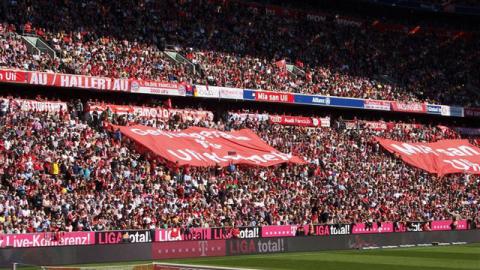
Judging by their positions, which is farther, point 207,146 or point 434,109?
point 434,109

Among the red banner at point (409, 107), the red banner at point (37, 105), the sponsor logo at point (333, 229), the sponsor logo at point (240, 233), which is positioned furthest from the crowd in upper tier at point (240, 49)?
the sponsor logo at point (333, 229)

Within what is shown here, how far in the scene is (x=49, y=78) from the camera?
4281cm

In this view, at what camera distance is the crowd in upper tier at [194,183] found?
36.0 m

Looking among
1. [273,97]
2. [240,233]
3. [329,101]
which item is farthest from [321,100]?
[240,233]

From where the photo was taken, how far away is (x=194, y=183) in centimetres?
4253

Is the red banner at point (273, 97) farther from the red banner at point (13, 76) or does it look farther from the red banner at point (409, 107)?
the red banner at point (13, 76)

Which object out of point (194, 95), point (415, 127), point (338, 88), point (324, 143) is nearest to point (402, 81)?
point (415, 127)

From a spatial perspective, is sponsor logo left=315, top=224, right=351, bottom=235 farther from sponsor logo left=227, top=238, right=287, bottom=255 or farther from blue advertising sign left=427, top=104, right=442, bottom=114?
blue advertising sign left=427, top=104, right=442, bottom=114

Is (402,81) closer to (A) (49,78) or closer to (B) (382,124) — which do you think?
(B) (382,124)

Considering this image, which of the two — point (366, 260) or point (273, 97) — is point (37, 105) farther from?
point (366, 260)

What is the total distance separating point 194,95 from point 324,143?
9.07 metres

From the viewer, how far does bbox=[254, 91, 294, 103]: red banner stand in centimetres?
5209

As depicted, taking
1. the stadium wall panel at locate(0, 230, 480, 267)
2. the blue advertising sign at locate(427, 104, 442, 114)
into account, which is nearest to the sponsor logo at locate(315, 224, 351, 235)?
the stadium wall panel at locate(0, 230, 480, 267)

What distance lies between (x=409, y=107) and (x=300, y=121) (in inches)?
379
